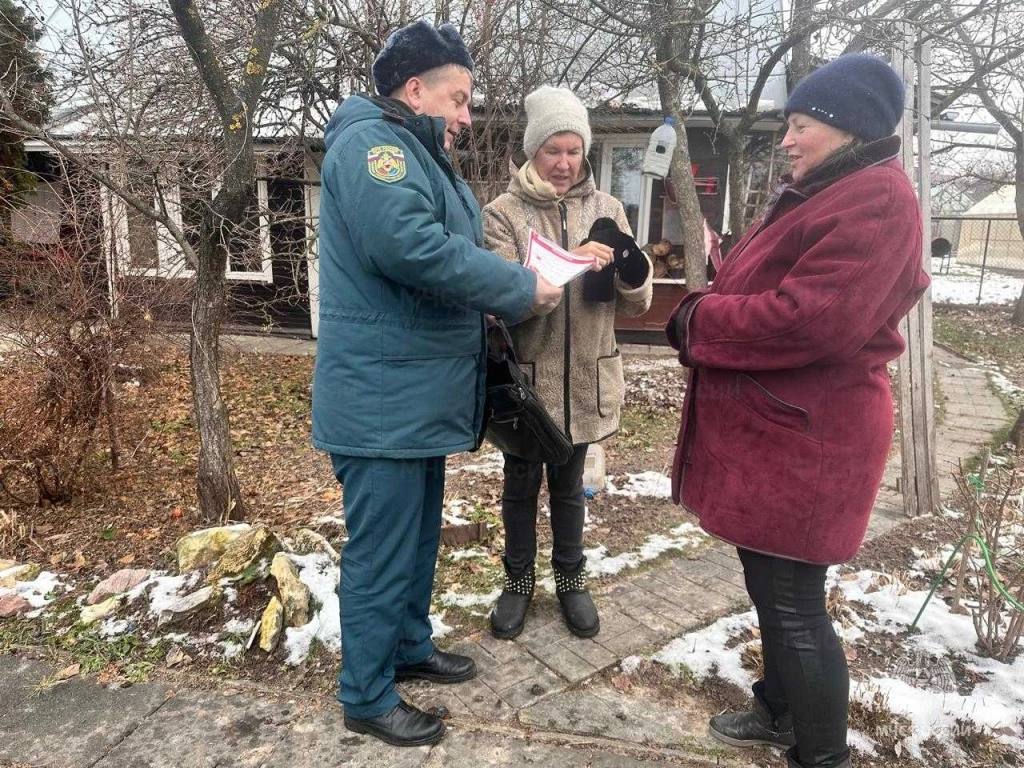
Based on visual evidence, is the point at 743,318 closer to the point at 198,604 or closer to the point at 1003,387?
the point at 198,604

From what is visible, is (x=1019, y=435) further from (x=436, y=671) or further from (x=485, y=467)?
(x=436, y=671)

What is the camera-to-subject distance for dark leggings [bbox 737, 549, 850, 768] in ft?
5.52

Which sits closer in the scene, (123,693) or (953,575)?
(123,693)

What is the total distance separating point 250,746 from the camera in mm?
2023

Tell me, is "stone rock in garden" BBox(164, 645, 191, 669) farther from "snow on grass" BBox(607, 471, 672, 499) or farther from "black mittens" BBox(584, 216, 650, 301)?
"snow on grass" BBox(607, 471, 672, 499)

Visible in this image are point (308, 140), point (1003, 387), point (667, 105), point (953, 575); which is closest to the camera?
point (953, 575)

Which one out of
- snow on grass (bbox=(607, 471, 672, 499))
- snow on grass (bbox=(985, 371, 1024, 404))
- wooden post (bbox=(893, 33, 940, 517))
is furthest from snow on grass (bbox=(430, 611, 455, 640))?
snow on grass (bbox=(985, 371, 1024, 404))

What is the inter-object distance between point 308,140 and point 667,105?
11.0ft

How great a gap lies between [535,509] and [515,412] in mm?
586

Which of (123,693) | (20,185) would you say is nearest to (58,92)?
(20,185)

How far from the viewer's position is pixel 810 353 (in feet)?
4.97

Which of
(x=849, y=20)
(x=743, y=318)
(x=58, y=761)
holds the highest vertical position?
(x=849, y=20)

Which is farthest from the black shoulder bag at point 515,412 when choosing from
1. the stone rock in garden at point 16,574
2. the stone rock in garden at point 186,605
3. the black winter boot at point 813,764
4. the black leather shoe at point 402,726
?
the stone rock in garden at point 16,574

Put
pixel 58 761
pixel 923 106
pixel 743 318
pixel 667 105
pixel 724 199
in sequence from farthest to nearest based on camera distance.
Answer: pixel 724 199, pixel 667 105, pixel 923 106, pixel 58 761, pixel 743 318
